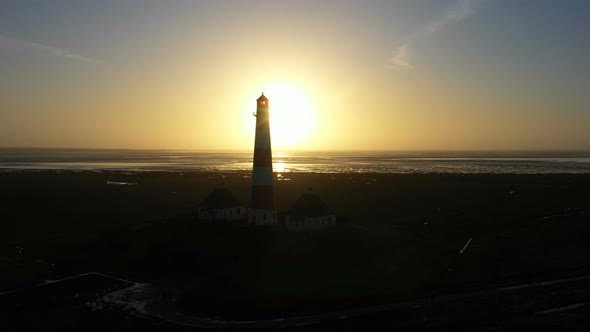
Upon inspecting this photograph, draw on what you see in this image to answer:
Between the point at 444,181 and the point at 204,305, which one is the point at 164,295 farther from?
the point at 444,181

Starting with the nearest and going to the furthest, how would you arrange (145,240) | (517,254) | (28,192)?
(517,254) < (145,240) < (28,192)

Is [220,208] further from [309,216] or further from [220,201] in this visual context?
[309,216]

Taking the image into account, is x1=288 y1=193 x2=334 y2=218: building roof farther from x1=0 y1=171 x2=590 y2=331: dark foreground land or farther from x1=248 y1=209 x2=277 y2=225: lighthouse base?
x1=0 y1=171 x2=590 y2=331: dark foreground land

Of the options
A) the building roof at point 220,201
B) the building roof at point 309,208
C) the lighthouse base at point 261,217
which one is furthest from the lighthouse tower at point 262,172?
the building roof at point 220,201

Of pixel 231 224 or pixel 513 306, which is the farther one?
pixel 231 224

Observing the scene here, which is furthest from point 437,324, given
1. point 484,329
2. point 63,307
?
point 63,307

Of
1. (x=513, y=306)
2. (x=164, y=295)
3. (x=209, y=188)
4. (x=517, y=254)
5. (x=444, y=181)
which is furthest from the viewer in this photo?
(x=444, y=181)
